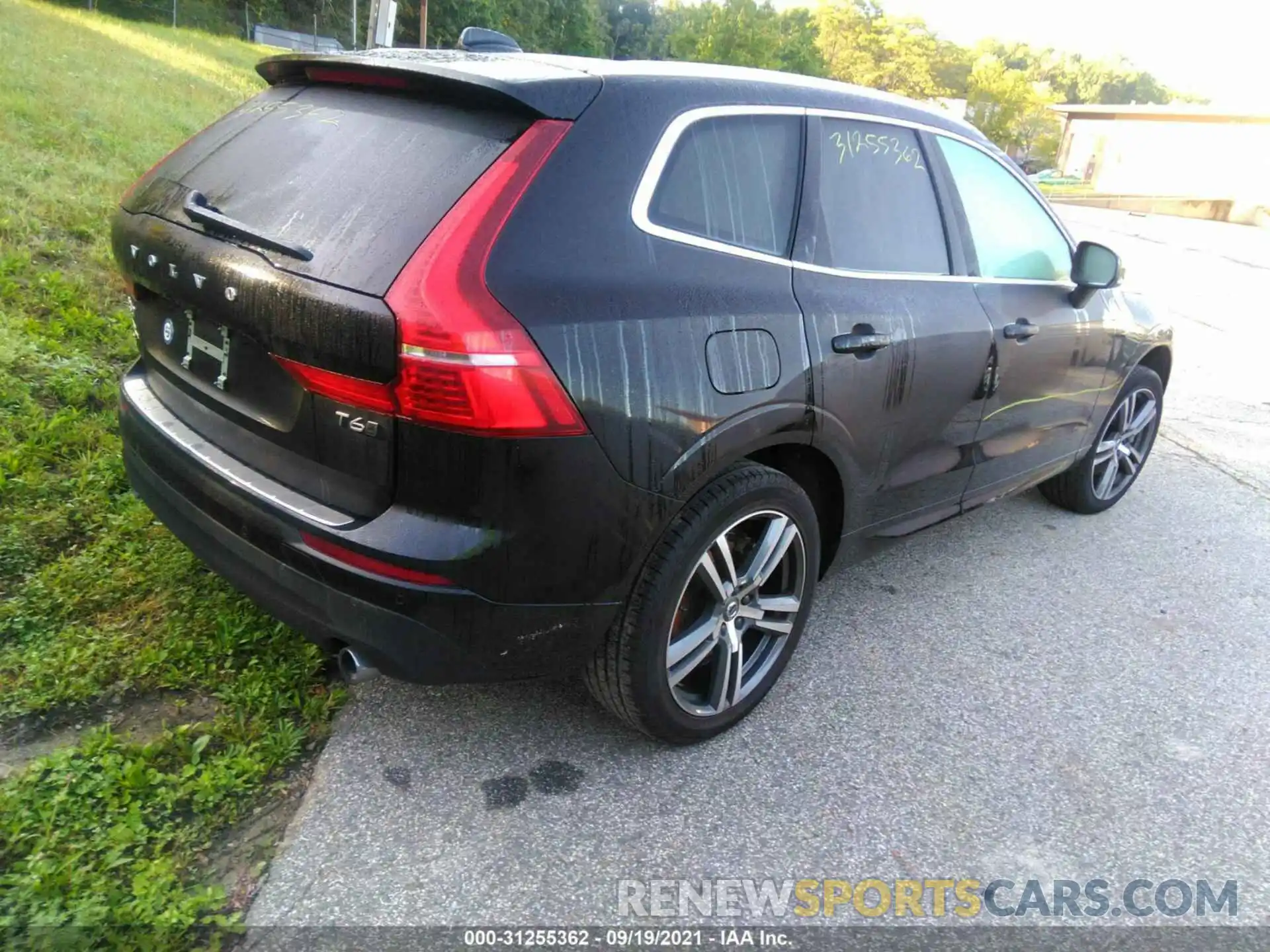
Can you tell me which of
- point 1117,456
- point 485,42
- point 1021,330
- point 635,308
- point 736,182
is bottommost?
point 1117,456

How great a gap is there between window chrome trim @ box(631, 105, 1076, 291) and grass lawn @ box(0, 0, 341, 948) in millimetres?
1628

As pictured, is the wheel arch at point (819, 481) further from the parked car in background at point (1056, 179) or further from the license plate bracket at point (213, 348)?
the parked car in background at point (1056, 179)

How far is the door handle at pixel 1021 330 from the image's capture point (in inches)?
131

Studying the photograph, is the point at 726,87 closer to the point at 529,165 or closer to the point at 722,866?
the point at 529,165

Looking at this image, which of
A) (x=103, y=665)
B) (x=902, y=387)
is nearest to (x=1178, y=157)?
(x=902, y=387)

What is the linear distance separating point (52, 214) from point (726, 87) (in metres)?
4.88

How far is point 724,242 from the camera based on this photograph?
2395 mm

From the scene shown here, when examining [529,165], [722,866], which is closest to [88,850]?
[722,866]

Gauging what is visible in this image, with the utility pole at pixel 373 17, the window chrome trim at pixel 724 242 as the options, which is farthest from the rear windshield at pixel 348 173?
the utility pole at pixel 373 17

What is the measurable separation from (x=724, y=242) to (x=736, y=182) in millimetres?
192

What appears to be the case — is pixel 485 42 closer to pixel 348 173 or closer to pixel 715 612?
pixel 348 173

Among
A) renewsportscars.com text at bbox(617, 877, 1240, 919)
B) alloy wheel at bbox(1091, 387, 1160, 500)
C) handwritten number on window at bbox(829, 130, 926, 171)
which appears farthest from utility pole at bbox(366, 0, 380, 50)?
renewsportscars.com text at bbox(617, 877, 1240, 919)

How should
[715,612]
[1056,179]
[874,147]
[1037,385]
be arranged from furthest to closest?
[1056,179] < [1037,385] < [874,147] < [715,612]

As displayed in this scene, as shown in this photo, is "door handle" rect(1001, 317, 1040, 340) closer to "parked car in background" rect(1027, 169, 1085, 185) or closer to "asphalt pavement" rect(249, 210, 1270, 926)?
"asphalt pavement" rect(249, 210, 1270, 926)
